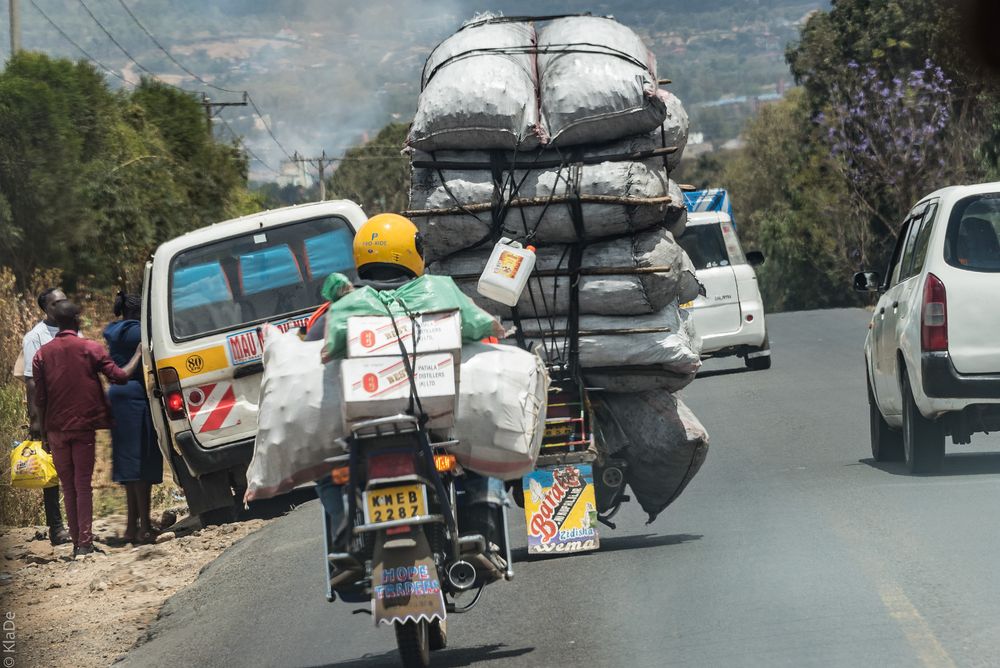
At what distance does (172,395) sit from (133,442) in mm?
485

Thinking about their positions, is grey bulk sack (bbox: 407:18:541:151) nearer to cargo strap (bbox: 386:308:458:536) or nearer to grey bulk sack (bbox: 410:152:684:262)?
grey bulk sack (bbox: 410:152:684:262)

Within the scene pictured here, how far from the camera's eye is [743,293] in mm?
21703

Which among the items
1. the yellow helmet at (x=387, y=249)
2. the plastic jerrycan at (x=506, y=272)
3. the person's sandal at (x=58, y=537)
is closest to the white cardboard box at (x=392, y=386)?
the yellow helmet at (x=387, y=249)

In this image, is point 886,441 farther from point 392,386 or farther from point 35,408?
point 392,386

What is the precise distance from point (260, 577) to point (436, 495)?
3990 millimetres

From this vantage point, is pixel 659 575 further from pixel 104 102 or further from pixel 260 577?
pixel 104 102

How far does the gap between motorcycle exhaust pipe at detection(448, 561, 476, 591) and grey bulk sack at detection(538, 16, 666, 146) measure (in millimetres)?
3171

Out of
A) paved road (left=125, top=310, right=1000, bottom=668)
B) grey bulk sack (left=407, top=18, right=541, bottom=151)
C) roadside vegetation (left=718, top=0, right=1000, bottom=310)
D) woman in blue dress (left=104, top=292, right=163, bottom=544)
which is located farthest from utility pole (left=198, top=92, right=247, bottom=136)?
grey bulk sack (left=407, top=18, right=541, bottom=151)

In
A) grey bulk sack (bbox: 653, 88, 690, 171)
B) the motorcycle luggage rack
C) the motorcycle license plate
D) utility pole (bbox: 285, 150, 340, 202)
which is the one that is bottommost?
the motorcycle license plate

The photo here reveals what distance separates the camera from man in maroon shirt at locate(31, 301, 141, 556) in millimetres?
12156

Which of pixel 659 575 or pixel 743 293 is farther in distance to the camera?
pixel 743 293

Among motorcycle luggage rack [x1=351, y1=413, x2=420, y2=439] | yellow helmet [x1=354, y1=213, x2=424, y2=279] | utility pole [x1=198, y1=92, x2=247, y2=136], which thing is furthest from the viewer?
utility pole [x1=198, y1=92, x2=247, y2=136]

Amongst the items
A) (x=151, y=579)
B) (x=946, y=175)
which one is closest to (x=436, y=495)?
(x=151, y=579)

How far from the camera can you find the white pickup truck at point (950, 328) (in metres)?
10.5
